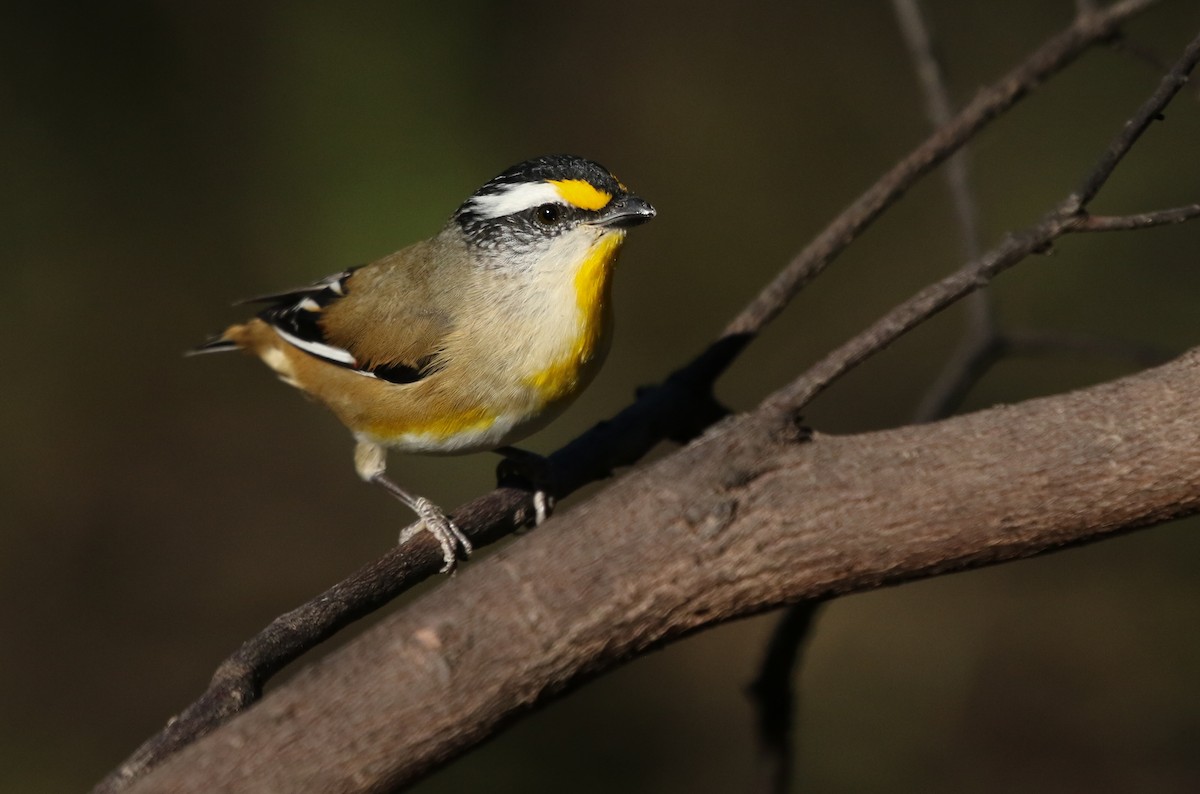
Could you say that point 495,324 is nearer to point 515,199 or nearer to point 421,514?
point 515,199

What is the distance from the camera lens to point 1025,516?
2.66 meters

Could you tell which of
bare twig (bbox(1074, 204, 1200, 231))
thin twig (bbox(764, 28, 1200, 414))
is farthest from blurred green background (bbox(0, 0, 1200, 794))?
bare twig (bbox(1074, 204, 1200, 231))

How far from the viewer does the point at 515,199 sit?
4.50 metres

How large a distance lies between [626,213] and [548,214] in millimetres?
351

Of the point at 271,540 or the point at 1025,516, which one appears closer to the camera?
the point at 1025,516

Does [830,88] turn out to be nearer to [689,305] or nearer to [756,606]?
[689,305]

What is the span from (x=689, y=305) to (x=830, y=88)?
2097 millimetres

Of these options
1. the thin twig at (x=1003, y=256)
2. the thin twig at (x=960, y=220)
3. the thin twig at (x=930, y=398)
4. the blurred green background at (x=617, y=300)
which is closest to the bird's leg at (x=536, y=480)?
the thin twig at (x=930, y=398)

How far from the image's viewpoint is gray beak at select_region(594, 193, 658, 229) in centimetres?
423

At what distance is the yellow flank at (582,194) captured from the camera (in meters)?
4.32

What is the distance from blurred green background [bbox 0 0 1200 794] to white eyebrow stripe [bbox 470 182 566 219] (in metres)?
3.18

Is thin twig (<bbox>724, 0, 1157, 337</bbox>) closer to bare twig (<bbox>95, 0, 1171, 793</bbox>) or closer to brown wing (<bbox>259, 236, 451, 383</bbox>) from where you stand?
bare twig (<bbox>95, 0, 1171, 793</bbox>)

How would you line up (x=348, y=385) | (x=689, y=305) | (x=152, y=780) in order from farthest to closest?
(x=689, y=305), (x=348, y=385), (x=152, y=780)

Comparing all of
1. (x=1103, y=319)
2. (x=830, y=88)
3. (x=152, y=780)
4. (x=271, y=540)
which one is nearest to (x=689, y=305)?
(x=830, y=88)
